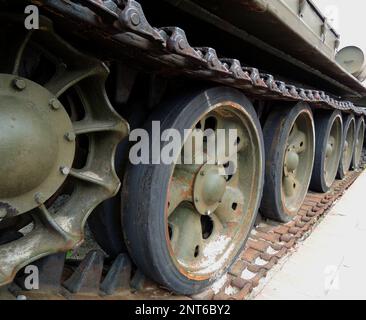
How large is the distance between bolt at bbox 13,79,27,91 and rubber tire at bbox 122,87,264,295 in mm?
484

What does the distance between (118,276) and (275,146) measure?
1153 mm

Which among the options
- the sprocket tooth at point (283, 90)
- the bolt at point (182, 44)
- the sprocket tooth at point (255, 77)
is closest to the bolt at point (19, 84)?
the bolt at point (182, 44)

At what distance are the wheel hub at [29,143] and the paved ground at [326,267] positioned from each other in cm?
113

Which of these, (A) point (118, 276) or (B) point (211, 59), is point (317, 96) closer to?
(B) point (211, 59)

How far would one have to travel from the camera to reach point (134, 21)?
2.38 feet

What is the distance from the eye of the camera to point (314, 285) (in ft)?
5.46

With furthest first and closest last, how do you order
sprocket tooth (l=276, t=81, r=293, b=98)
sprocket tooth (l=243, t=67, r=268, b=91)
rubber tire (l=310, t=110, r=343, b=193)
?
rubber tire (l=310, t=110, r=343, b=193)
sprocket tooth (l=276, t=81, r=293, b=98)
sprocket tooth (l=243, t=67, r=268, b=91)

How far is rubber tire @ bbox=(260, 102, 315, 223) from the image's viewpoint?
1.97 m

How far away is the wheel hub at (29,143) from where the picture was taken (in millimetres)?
771

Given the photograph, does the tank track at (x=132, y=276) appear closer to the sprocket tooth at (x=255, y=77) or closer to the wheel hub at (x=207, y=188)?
the wheel hub at (x=207, y=188)

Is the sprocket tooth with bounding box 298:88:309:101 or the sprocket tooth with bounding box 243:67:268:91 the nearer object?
the sprocket tooth with bounding box 243:67:268:91

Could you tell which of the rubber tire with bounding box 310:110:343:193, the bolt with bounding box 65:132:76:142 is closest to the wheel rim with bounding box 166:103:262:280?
the bolt with bounding box 65:132:76:142

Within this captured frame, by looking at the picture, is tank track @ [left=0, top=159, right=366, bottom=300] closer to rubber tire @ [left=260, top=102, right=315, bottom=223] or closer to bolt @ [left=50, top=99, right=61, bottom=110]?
rubber tire @ [left=260, top=102, right=315, bottom=223]

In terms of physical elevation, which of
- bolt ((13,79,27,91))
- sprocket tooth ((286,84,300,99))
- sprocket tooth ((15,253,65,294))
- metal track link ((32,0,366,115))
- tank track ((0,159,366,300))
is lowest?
tank track ((0,159,366,300))
